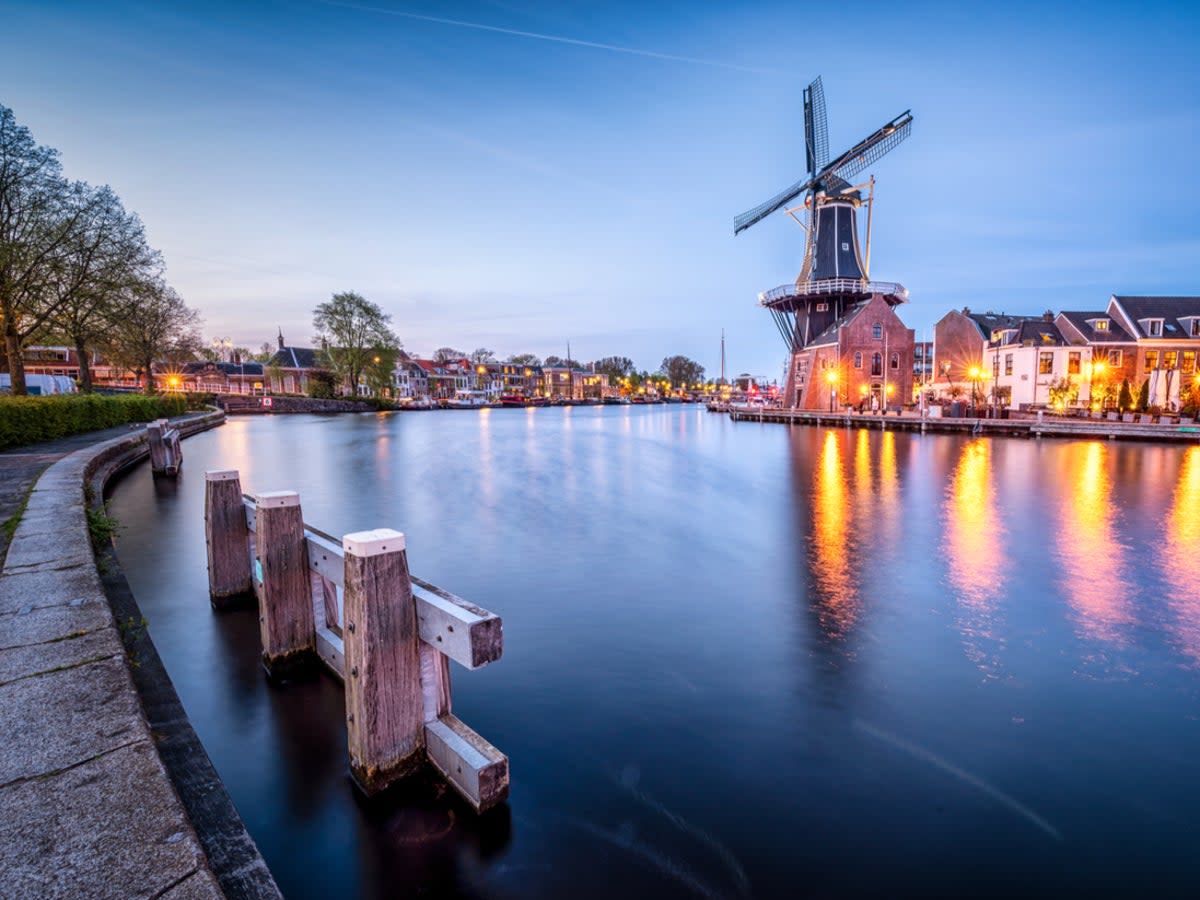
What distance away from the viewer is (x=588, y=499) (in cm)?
1762

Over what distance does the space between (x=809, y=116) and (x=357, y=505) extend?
2576 inches

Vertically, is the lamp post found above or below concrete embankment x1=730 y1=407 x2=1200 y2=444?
above

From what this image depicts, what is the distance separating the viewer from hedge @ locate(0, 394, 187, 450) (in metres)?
18.7

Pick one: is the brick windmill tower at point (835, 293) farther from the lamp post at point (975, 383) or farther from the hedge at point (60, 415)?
the hedge at point (60, 415)

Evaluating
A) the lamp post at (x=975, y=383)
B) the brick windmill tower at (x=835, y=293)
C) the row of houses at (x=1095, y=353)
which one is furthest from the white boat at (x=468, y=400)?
the row of houses at (x=1095, y=353)

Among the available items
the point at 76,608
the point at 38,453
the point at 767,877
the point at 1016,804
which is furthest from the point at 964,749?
the point at 38,453

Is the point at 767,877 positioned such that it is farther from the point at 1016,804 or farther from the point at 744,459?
the point at 744,459

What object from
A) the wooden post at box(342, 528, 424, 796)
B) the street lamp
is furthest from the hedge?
the street lamp

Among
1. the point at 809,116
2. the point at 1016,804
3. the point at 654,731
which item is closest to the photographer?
the point at 1016,804

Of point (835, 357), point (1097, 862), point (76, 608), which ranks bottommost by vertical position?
point (1097, 862)

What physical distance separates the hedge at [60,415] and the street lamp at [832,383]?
164 ft

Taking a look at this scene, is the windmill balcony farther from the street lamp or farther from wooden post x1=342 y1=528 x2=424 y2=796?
wooden post x1=342 y1=528 x2=424 y2=796

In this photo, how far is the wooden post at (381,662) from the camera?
3.38 metres

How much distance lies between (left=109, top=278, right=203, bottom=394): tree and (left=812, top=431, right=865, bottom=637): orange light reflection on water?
43.1 meters
